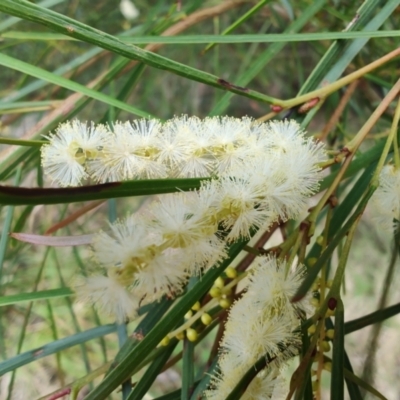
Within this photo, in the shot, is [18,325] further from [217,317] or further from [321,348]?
[321,348]

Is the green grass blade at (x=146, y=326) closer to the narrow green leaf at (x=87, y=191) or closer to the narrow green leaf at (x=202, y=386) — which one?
the narrow green leaf at (x=202, y=386)

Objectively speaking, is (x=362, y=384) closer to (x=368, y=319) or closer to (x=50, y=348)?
(x=368, y=319)

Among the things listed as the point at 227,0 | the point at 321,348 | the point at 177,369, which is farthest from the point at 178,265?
the point at 177,369

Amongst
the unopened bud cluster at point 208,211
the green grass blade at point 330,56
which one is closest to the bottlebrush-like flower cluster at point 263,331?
the unopened bud cluster at point 208,211

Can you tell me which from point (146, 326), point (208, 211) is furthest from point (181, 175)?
point (146, 326)

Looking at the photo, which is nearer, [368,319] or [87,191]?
[87,191]

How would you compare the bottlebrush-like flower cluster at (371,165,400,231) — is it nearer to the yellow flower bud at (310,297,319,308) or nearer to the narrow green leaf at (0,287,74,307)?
the yellow flower bud at (310,297,319,308)

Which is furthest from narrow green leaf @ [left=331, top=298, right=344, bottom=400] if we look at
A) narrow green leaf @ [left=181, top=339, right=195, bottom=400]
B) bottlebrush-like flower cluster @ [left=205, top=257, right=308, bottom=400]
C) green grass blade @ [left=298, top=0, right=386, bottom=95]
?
green grass blade @ [left=298, top=0, right=386, bottom=95]
